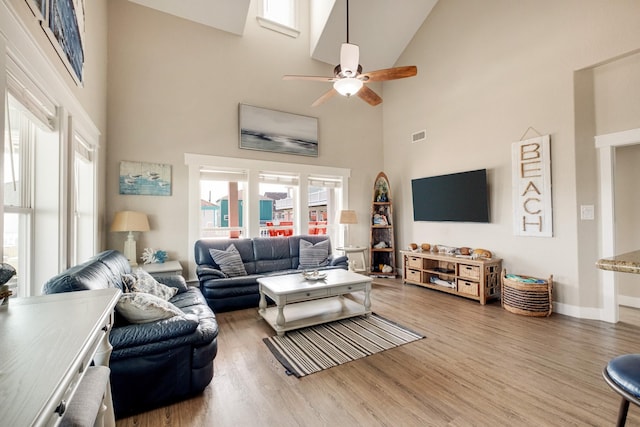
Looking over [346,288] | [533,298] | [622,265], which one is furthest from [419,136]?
[622,265]

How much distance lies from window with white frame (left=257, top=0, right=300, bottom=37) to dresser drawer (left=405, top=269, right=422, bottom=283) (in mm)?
4847

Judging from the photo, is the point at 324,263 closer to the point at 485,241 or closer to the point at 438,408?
the point at 485,241

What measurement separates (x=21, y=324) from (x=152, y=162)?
359cm

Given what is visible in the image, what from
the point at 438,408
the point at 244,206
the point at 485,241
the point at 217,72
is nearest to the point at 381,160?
the point at 485,241

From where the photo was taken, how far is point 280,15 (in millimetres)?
5156

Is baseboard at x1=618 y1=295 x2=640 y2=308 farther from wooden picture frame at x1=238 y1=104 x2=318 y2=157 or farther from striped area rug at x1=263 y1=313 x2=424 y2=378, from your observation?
wooden picture frame at x1=238 y1=104 x2=318 y2=157

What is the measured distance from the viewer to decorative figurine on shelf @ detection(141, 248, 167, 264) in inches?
151

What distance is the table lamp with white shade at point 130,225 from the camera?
3.53 m

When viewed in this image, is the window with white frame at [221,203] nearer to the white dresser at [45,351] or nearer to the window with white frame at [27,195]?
the window with white frame at [27,195]

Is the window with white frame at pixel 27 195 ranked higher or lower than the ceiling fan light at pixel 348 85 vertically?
lower

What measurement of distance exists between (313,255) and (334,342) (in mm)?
1950

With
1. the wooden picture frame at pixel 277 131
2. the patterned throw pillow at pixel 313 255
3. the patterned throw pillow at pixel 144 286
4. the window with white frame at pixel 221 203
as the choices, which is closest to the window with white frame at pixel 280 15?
the wooden picture frame at pixel 277 131

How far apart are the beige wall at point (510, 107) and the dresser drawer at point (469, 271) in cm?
49

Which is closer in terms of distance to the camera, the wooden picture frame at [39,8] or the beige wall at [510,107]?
the wooden picture frame at [39,8]
